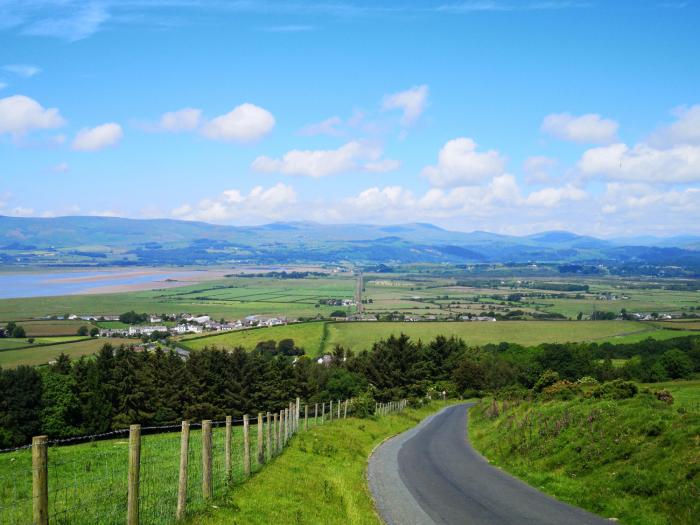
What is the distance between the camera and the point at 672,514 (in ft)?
45.1

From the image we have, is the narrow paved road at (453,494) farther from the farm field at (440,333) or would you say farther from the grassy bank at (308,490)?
the farm field at (440,333)

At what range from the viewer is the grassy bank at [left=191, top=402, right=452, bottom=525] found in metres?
13.5

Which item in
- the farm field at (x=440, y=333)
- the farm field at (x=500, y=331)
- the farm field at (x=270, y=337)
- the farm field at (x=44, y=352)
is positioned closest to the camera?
the farm field at (x=44, y=352)

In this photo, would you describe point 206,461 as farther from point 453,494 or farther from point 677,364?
point 677,364

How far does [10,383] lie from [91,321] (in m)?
94.6

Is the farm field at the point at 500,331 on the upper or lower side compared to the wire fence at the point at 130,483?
lower

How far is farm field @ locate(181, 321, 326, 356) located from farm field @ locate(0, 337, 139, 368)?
16278 millimetres

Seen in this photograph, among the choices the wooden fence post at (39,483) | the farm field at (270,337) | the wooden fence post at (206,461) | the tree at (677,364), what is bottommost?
the farm field at (270,337)

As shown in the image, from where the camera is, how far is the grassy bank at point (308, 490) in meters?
13.5

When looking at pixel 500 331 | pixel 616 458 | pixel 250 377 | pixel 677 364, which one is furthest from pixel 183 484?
pixel 500 331

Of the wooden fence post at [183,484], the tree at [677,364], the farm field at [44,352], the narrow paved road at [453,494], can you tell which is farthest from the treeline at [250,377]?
the wooden fence post at [183,484]

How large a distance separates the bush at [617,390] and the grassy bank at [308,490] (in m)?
11.7

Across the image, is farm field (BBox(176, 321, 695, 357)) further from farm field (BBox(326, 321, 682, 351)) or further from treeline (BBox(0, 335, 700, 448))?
treeline (BBox(0, 335, 700, 448))

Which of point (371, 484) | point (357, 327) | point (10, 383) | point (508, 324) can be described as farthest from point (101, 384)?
point (508, 324)
